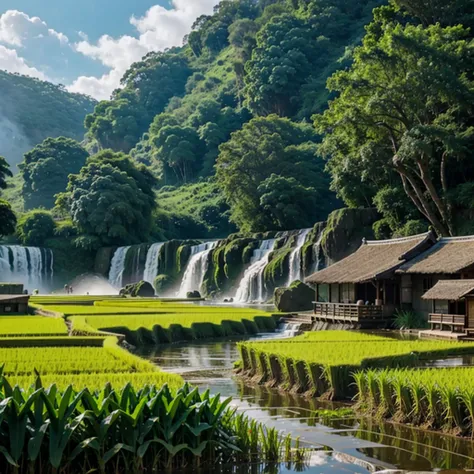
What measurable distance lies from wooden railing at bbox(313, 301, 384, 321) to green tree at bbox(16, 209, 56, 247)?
59.7m

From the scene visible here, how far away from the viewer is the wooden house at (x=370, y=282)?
3744 cm

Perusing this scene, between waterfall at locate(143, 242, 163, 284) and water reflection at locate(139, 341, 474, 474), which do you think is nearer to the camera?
water reflection at locate(139, 341, 474, 474)

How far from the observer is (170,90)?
Answer: 15850 cm

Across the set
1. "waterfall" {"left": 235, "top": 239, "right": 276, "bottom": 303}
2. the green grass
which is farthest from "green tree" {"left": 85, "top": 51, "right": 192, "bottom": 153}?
the green grass

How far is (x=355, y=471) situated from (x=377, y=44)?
153 ft

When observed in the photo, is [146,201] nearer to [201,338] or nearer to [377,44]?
[377,44]

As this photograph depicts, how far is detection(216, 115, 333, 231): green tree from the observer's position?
79.9 meters

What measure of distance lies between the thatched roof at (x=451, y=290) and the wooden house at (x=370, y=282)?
16.8 ft

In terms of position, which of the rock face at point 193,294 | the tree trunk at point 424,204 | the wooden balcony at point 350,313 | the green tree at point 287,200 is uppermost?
the green tree at point 287,200

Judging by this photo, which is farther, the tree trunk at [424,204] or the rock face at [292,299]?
the tree trunk at [424,204]

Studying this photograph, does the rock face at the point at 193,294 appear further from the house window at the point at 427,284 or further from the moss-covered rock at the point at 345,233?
the house window at the point at 427,284

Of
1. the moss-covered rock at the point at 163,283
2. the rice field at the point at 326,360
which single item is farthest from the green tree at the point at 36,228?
the rice field at the point at 326,360

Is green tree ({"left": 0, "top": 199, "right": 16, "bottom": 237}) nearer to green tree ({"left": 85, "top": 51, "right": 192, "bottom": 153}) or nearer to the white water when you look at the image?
the white water

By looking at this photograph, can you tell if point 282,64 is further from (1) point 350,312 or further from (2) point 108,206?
(1) point 350,312
